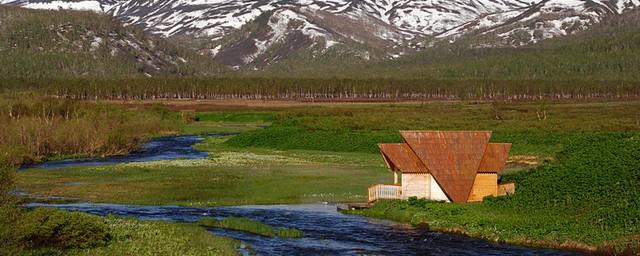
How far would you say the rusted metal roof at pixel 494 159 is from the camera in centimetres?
5675

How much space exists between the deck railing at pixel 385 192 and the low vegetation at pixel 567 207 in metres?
1.34

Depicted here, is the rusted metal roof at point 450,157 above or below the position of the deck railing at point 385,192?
above

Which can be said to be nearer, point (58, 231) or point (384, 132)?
point (58, 231)

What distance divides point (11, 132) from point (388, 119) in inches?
2238

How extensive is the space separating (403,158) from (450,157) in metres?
2.89

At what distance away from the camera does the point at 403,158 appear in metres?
56.3

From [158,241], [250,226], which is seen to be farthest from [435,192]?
[158,241]

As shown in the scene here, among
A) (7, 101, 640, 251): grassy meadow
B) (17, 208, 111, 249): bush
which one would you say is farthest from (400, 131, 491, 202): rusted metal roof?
(17, 208, 111, 249): bush

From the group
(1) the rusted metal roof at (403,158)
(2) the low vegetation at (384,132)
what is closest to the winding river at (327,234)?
(1) the rusted metal roof at (403,158)

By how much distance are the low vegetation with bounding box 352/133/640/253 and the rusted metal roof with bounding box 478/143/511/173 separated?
177 centimetres

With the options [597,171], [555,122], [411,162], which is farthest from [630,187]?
[555,122]

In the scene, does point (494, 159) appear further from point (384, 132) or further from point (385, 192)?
point (384, 132)

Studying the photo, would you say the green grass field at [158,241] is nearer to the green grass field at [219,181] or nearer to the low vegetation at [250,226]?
the low vegetation at [250,226]

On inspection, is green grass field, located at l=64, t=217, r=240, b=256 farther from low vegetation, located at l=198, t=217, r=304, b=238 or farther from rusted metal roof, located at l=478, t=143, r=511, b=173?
rusted metal roof, located at l=478, t=143, r=511, b=173
